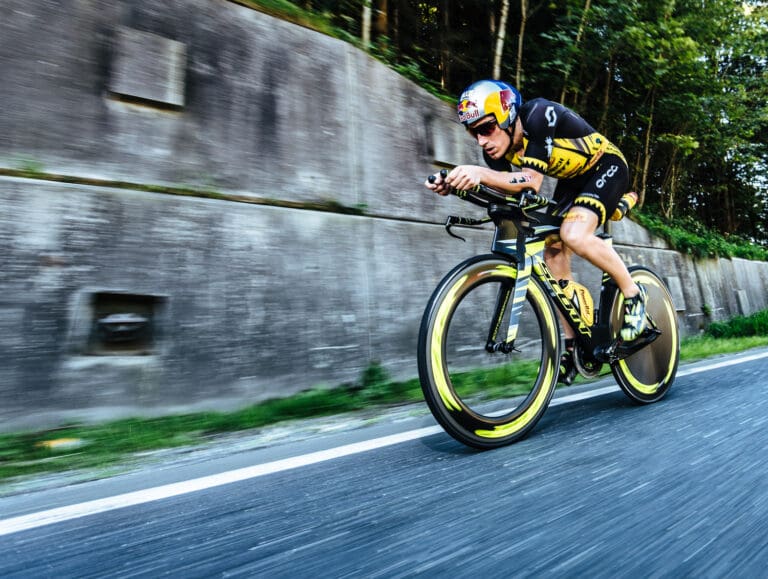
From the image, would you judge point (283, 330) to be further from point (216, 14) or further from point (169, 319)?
point (216, 14)

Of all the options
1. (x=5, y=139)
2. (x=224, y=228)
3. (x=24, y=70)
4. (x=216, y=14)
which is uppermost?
(x=216, y=14)

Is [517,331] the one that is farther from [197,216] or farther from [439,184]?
[197,216]

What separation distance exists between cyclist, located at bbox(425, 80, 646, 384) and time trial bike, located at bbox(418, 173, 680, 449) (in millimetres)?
78

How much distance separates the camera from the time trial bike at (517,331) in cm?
246

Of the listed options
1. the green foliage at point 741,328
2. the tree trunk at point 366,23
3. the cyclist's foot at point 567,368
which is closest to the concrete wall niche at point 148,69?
the tree trunk at point 366,23

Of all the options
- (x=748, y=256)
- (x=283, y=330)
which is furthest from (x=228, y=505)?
(x=748, y=256)

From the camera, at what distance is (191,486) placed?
7.08 ft

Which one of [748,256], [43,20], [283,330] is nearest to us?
[43,20]

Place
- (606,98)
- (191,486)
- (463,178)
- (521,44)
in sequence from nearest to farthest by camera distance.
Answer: (191,486), (463,178), (521,44), (606,98)

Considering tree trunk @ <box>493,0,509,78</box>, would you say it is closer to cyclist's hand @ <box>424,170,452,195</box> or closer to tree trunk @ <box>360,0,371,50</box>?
tree trunk @ <box>360,0,371,50</box>

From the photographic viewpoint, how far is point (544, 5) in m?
8.72

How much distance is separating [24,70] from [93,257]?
1.29 m

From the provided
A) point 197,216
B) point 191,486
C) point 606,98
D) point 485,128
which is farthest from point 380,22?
point 191,486

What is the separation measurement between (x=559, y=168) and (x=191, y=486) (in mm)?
2540
